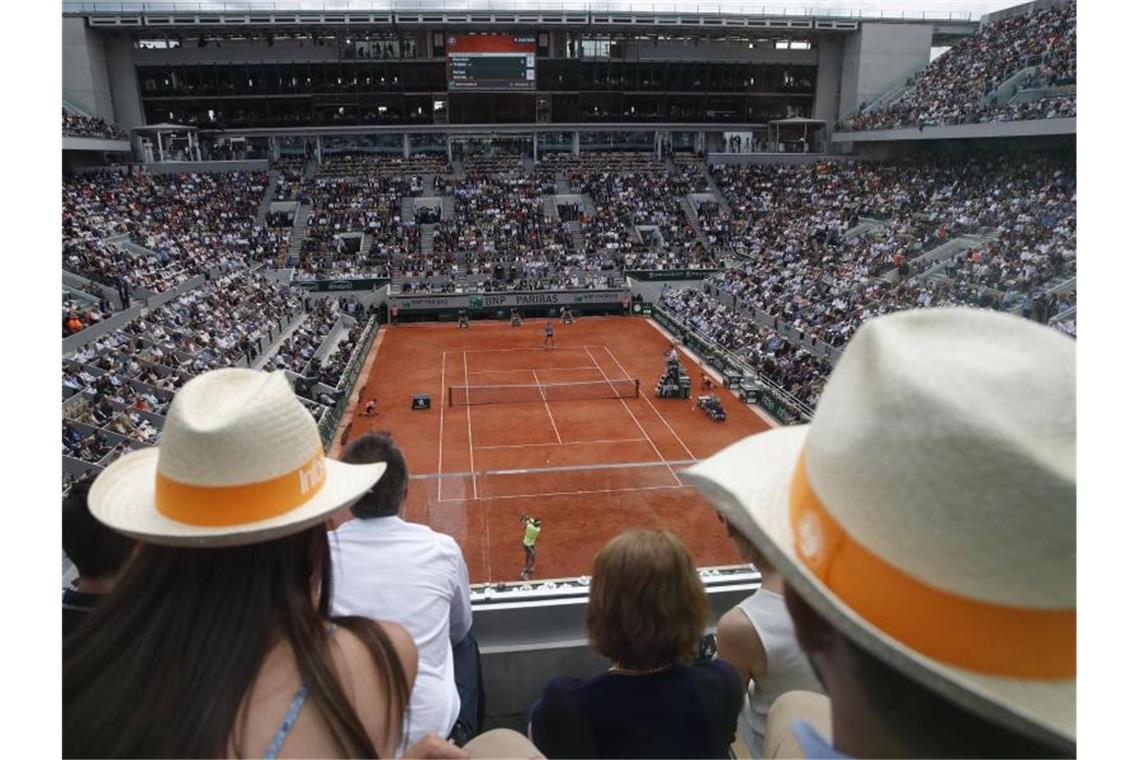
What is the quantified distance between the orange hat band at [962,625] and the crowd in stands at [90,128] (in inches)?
1662

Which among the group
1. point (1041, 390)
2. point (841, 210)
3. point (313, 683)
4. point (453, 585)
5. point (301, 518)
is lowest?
point (453, 585)

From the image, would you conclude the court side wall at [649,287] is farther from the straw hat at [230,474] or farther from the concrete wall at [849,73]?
the straw hat at [230,474]

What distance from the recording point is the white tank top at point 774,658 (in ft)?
7.88

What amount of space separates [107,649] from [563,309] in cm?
2976

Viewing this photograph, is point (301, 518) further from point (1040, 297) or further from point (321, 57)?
point (321, 57)

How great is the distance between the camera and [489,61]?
1699 inches

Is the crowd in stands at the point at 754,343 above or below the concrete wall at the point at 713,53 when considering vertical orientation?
below

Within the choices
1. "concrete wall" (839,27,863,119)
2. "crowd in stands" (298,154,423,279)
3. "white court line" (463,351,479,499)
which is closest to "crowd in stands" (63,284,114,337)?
"white court line" (463,351,479,499)

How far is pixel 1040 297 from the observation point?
1770 centimetres

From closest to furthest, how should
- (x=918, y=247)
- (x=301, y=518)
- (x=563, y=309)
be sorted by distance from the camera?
(x=301, y=518), (x=918, y=247), (x=563, y=309)

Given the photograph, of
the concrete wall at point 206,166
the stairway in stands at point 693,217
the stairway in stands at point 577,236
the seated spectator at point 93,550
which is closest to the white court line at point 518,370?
the stairway in stands at point 577,236

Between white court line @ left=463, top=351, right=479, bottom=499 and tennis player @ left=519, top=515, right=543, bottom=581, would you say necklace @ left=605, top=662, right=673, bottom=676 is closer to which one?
tennis player @ left=519, top=515, right=543, bottom=581

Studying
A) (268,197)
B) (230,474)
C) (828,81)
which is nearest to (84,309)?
(230,474)

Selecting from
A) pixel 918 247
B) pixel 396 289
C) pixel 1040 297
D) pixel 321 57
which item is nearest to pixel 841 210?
pixel 918 247
